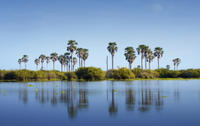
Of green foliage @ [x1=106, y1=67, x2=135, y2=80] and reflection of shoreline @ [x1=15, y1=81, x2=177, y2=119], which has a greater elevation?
green foliage @ [x1=106, y1=67, x2=135, y2=80]

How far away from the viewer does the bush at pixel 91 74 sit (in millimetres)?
91625

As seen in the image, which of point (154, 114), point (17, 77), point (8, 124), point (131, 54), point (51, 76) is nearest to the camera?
point (8, 124)

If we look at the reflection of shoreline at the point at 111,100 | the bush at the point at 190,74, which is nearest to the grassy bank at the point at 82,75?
the bush at the point at 190,74

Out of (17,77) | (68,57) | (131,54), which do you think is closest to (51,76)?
(17,77)

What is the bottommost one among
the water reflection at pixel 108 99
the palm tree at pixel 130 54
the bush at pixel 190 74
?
the water reflection at pixel 108 99

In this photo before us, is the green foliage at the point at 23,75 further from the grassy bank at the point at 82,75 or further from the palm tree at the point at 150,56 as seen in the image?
the palm tree at the point at 150,56

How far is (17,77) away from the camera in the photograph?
8956 cm

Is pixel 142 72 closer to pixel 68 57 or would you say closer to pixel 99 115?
pixel 68 57

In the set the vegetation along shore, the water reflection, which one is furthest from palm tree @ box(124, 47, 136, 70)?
the water reflection

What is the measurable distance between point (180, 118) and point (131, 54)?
9041 cm

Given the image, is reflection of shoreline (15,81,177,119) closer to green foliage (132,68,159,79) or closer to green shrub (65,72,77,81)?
green shrub (65,72,77,81)

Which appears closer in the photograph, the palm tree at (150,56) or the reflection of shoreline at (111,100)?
the reflection of shoreline at (111,100)

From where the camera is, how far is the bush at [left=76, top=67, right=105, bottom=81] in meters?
91.6

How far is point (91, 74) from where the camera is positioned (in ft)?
300
